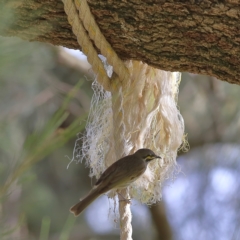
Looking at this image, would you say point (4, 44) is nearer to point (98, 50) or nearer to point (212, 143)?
point (98, 50)

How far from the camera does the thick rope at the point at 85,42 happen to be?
1.08 metres

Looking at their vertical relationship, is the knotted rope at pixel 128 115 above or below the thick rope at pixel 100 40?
below

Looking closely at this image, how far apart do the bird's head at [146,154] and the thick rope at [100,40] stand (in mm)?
160

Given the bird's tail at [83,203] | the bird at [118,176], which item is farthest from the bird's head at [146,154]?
the bird's tail at [83,203]

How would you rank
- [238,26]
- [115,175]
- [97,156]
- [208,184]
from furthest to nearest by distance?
[208,184]
[97,156]
[115,175]
[238,26]

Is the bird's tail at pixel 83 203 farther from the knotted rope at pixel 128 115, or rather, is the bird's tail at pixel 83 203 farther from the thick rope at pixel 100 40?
the thick rope at pixel 100 40

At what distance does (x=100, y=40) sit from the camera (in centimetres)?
113

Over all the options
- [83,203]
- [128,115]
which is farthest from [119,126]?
[83,203]

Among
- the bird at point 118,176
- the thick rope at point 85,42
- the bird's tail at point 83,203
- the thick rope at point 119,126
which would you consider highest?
the thick rope at point 85,42

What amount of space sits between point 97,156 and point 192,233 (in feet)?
6.71

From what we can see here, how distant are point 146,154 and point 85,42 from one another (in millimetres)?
291

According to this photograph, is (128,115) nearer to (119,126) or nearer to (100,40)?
(119,126)

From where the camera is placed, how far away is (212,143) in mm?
3105

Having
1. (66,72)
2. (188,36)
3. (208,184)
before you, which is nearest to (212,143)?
(208,184)
